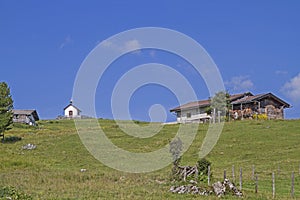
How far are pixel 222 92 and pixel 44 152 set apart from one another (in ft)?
138

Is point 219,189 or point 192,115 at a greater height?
point 192,115

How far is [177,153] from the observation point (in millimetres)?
30234

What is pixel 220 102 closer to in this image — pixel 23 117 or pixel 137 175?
pixel 23 117

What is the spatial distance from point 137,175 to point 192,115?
198ft

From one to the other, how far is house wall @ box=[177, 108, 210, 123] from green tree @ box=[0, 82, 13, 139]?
32153 millimetres

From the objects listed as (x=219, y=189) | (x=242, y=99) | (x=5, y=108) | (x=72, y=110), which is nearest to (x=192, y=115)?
(x=242, y=99)

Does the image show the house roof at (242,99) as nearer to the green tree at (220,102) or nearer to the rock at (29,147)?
the green tree at (220,102)

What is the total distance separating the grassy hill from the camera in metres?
23.7

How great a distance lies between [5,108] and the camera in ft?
226

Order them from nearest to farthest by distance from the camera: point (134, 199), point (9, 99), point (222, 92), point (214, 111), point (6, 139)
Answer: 1. point (134, 199)
2. point (6, 139)
3. point (9, 99)
4. point (214, 111)
5. point (222, 92)

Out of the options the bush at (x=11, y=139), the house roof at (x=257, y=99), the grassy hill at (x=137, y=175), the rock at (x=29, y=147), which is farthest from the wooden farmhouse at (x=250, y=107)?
the rock at (x=29, y=147)

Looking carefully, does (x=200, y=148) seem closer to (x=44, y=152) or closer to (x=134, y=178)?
(x=44, y=152)

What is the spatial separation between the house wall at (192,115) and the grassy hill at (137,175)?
2055 cm

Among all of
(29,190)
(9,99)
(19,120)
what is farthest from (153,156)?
(19,120)
